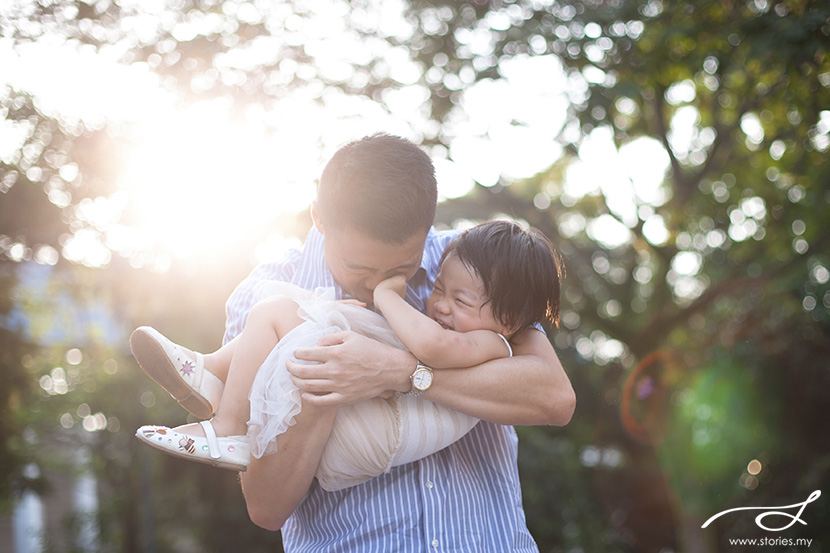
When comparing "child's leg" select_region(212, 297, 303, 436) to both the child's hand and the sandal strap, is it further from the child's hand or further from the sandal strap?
the child's hand

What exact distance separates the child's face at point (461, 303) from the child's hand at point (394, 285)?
15 cm

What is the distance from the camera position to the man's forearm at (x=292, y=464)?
172cm

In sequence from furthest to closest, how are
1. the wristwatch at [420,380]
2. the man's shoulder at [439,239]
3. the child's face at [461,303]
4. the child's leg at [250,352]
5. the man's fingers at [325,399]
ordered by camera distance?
the man's shoulder at [439,239]
the child's face at [461,303]
the child's leg at [250,352]
the wristwatch at [420,380]
the man's fingers at [325,399]

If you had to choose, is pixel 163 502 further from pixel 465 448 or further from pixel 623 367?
pixel 465 448

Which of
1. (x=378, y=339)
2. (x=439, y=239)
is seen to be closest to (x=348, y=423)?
(x=378, y=339)

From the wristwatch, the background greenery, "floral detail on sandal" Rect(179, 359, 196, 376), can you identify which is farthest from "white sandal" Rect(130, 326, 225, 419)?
the background greenery

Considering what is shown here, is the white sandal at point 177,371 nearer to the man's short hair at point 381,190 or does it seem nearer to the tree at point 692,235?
the man's short hair at point 381,190

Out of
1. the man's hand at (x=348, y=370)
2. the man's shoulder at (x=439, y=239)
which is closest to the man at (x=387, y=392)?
the man's hand at (x=348, y=370)

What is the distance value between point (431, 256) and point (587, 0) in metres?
5.08

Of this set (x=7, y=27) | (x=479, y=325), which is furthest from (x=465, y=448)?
(x=7, y=27)

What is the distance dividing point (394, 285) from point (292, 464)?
0.55 metres

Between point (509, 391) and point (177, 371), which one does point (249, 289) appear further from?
point (509, 391)

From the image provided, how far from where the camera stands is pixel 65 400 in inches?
402

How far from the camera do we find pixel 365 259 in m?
2.00
